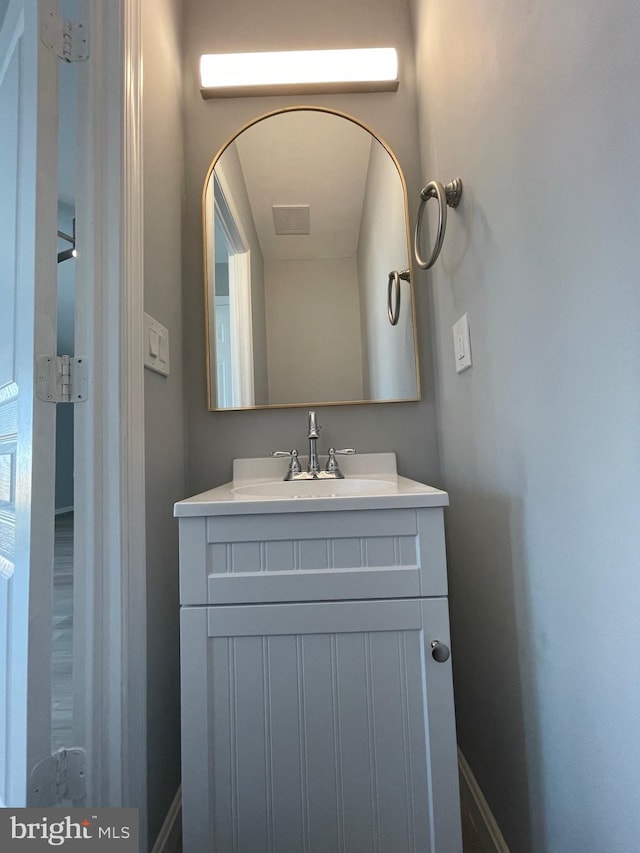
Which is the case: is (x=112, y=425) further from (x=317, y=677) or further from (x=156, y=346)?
(x=317, y=677)

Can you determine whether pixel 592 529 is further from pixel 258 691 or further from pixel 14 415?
pixel 14 415

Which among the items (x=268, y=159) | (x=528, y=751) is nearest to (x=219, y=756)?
(x=528, y=751)

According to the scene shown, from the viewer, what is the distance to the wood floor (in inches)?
33.7

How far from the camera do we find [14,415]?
86 cm

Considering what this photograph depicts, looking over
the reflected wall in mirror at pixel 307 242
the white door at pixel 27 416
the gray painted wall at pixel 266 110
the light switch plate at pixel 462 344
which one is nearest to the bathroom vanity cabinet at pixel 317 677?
the white door at pixel 27 416

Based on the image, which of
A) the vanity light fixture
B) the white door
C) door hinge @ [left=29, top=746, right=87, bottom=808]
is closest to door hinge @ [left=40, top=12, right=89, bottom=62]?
the white door

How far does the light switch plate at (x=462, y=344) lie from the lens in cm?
105

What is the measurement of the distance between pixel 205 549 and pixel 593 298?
737mm

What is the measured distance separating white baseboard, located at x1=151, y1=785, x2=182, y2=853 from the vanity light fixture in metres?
2.05

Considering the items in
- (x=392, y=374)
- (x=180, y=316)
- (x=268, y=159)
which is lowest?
(x=392, y=374)

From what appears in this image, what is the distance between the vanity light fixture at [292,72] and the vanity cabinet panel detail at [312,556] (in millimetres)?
1432

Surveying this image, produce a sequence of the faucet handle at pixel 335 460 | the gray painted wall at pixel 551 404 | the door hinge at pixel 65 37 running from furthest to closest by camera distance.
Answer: the faucet handle at pixel 335 460 < the door hinge at pixel 65 37 < the gray painted wall at pixel 551 404

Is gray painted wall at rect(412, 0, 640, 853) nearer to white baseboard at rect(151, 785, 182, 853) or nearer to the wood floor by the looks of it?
white baseboard at rect(151, 785, 182, 853)

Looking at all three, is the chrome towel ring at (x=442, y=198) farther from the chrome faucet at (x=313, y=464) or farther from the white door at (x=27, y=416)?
the white door at (x=27, y=416)
